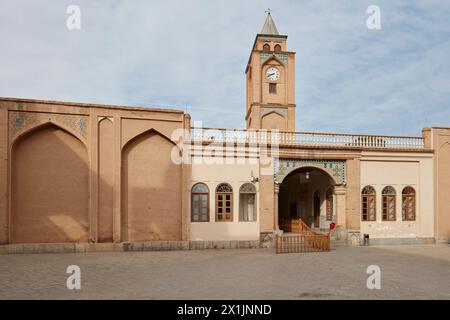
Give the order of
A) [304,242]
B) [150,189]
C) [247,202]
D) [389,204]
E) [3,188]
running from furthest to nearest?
[389,204] < [247,202] < [150,189] < [304,242] < [3,188]

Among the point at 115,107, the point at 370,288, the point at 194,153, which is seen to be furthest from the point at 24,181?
the point at 370,288

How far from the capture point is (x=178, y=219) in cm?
1486

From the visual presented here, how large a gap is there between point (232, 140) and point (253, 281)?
7.80 metres

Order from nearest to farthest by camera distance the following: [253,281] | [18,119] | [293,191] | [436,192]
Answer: [253,281] → [18,119] → [436,192] → [293,191]

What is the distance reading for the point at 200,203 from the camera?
15.0m

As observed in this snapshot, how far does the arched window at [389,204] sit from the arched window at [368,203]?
0.57 metres

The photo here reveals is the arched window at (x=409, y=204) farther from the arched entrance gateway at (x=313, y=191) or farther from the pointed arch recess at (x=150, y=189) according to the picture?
the pointed arch recess at (x=150, y=189)

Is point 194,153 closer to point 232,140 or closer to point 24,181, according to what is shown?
point 232,140

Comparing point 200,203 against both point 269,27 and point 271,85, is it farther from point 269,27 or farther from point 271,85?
point 269,27

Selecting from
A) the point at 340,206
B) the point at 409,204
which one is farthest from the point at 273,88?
the point at 409,204

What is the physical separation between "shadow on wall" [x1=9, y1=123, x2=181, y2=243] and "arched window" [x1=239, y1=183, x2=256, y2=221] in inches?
111

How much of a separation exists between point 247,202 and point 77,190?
7.33 m

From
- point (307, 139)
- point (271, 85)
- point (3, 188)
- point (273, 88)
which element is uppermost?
point (271, 85)

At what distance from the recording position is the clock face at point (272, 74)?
Answer: 28.6 meters
